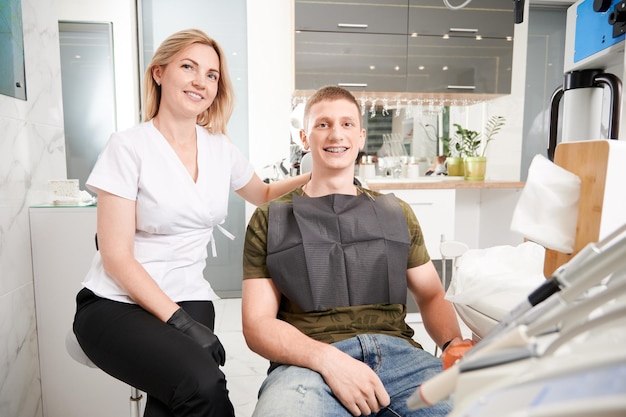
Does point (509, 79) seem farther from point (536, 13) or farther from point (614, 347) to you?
point (614, 347)

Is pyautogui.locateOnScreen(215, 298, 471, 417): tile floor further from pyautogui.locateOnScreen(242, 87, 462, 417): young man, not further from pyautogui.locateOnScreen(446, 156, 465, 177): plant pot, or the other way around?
pyautogui.locateOnScreen(446, 156, 465, 177): plant pot

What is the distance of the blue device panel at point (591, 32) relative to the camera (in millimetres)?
1037

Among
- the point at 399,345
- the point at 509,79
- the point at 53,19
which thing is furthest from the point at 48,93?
the point at 509,79

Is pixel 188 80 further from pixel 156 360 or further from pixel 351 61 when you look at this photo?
pixel 351 61

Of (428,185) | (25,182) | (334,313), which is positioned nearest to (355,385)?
(334,313)

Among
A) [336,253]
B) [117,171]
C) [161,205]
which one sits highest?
[117,171]

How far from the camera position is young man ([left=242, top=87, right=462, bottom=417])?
1.06 meters

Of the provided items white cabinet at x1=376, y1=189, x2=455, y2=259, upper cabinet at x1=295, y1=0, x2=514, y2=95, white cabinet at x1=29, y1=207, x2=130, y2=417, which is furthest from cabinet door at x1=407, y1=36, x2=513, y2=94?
white cabinet at x1=29, y1=207, x2=130, y2=417

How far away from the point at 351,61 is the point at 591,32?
2347mm

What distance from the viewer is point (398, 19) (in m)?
3.35

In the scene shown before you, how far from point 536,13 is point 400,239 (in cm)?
361

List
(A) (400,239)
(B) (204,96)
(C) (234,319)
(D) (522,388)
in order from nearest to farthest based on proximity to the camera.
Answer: (D) (522,388) → (A) (400,239) → (B) (204,96) → (C) (234,319)

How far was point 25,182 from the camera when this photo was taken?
1.85 metres

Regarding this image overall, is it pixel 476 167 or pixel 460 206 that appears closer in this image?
pixel 476 167
